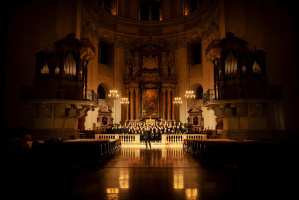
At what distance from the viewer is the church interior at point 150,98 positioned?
435 cm

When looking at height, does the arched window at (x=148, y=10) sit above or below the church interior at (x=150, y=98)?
above

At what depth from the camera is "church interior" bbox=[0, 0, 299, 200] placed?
171 inches

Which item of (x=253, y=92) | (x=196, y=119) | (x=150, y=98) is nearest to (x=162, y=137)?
(x=253, y=92)

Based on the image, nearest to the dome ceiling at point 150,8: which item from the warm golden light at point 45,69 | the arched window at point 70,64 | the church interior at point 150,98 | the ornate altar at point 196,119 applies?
the church interior at point 150,98

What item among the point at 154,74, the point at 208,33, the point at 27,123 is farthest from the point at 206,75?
the point at 27,123

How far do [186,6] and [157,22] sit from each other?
328 centimetres

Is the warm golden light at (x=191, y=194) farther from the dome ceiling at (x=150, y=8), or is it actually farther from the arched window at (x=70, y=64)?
the dome ceiling at (x=150, y=8)

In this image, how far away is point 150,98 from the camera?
23844 mm

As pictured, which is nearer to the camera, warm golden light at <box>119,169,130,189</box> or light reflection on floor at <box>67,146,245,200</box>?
light reflection on floor at <box>67,146,245,200</box>

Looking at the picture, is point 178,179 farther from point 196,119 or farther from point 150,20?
point 150,20

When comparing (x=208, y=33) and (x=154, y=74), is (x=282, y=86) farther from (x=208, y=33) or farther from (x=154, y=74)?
(x=154, y=74)

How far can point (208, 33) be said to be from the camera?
2109 cm

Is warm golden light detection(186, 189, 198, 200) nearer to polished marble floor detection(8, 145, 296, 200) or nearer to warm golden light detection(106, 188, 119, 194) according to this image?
polished marble floor detection(8, 145, 296, 200)

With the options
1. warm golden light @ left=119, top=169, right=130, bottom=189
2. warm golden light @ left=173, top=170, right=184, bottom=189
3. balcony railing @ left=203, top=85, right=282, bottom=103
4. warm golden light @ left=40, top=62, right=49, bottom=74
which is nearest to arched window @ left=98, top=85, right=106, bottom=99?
warm golden light @ left=40, top=62, right=49, bottom=74
